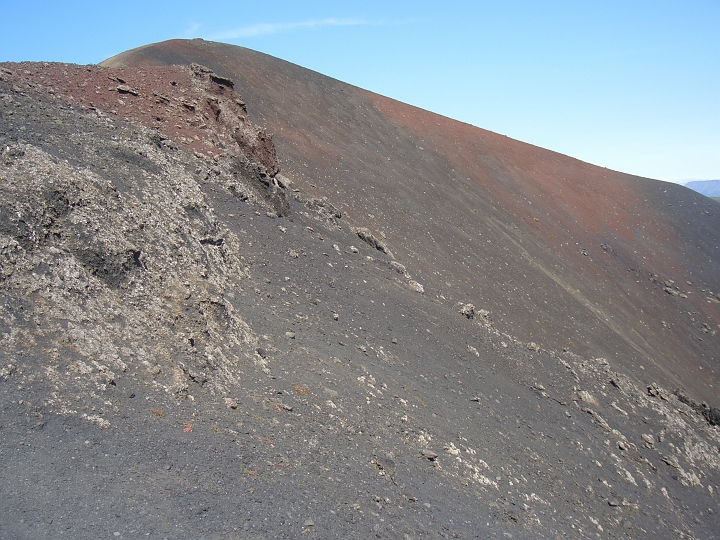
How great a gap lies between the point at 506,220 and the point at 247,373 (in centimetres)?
1898

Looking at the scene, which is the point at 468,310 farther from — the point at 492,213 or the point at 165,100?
the point at 492,213

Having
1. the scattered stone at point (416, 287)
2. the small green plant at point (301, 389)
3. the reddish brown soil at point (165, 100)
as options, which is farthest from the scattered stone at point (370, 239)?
the small green plant at point (301, 389)

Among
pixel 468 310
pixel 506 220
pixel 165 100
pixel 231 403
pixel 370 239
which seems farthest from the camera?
pixel 506 220

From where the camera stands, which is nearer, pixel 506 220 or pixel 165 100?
pixel 165 100

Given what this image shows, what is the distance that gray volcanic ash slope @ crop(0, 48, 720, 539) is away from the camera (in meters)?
6.53

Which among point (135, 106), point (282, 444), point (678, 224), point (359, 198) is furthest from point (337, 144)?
point (678, 224)

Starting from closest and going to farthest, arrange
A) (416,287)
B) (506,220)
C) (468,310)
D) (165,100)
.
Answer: (165,100)
(416,287)
(468,310)
(506,220)

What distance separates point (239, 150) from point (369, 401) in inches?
310

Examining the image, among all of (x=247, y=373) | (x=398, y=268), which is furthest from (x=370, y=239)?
(x=247, y=373)

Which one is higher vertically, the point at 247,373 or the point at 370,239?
the point at 370,239

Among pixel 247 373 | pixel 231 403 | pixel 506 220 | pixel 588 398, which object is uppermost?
pixel 506 220

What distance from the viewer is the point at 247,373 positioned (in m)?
8.91

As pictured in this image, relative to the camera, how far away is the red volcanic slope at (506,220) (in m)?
18.9

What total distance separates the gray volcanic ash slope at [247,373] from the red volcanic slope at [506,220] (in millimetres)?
1608
